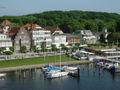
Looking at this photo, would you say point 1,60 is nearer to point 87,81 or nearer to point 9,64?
point 9,64

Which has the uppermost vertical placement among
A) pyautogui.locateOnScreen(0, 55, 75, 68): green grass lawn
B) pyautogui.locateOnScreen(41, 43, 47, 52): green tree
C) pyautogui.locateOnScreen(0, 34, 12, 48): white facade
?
pyautogui.locateOnScreen(0, 34, 12, 48): white facade

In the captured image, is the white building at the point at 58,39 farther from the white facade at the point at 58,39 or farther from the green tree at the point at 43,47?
the green tree at the point at 43,47

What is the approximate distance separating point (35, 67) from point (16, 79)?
8.33 meters

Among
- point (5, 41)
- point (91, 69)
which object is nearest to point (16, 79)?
point (91, 69)

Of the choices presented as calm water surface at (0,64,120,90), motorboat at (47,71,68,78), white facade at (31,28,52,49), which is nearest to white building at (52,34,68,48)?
white facade at (31,28,52,49)

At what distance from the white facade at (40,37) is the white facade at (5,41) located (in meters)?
7.32

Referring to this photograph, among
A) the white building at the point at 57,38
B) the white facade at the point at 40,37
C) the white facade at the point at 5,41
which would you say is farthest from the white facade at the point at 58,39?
the white facade at the point at 5,41

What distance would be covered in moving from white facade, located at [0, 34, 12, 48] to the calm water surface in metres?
17.0

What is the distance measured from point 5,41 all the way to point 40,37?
11.2 m

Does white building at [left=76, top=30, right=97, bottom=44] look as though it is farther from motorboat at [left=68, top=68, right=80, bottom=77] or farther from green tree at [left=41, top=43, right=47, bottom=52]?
motorboat at [left=68, top=68, right=80, bottom=77]

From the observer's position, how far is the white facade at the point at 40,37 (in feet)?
218

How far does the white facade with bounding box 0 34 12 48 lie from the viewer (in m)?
60.0

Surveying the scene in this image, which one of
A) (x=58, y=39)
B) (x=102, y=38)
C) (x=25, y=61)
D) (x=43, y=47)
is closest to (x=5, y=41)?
(x=43, y=47)

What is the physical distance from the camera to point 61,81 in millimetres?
40000
